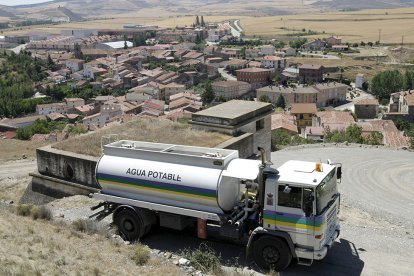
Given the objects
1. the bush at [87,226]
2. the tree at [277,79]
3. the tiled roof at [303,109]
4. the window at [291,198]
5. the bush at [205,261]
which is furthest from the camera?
the tree at [277,79]

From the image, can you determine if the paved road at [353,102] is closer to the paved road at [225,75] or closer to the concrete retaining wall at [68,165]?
the paved road at [225,75]

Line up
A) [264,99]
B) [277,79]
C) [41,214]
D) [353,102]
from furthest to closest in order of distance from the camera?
1. [277,79]
2. [353,102]
3. [264,99]
4. [41,214]

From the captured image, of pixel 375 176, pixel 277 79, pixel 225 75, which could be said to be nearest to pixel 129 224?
pixel 375 176

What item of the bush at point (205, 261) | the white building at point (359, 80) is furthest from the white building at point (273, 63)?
the bush at point (205, 261)

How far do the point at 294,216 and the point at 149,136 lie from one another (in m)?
7.95

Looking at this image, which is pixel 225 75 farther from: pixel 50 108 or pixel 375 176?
pixel 375 176

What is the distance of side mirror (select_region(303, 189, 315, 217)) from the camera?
8.78m

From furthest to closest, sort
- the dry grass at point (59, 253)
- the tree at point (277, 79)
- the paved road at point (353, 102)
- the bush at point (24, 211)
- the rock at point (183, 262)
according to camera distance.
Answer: the tree at point (277, 79) → the paved road at point (353, 102) → the bush at point (24, 211) → the rock at point (183, 262) → the dry grass at point (59, 253)

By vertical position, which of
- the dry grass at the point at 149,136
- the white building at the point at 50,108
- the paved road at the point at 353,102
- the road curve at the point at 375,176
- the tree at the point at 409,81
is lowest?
→ the paved road at the point at 353,102

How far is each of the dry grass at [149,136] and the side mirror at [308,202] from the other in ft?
20.8

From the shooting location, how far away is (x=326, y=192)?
9164mm

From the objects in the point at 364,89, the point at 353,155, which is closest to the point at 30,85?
the point at 364,89

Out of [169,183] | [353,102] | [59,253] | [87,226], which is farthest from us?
[353,102]

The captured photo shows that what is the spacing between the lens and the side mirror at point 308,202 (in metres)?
8.78
